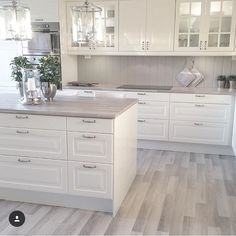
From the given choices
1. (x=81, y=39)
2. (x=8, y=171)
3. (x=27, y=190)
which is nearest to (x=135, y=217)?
(x=27, y=190)

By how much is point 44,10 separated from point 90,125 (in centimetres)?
276

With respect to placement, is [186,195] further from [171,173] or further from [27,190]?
[27,190]

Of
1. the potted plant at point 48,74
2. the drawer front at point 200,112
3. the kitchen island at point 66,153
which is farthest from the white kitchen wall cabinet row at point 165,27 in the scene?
the kitchen island at point 66,153

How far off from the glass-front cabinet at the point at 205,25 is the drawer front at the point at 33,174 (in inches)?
104

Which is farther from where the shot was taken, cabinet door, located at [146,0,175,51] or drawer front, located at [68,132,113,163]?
cabinet door, located at [146,0,175,51]

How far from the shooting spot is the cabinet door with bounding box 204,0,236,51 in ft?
13.0

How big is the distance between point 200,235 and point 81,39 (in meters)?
2.04

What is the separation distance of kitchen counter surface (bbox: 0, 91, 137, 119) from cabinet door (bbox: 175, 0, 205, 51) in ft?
5.46

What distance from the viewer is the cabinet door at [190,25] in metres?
4.06

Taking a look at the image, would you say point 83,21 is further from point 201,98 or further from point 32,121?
point 201,98

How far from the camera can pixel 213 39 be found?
4078mm

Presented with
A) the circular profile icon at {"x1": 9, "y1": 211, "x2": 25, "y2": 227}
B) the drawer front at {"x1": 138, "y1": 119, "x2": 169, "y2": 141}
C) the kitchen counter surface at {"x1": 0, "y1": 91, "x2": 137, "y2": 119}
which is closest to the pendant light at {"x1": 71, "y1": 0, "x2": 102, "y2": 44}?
the kitchen counter surface at {"x1": 0, "y1": 91, "x2": 137, "y2": 119}

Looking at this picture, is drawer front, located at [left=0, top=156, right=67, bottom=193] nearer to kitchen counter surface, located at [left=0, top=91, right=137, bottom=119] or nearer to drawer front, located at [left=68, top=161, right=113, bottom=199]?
drawer front, located at [left=68, top=161, right=113, bottom=199]

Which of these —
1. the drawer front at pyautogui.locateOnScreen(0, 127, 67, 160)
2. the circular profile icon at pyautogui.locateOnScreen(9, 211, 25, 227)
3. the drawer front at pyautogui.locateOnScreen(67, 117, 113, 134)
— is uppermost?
the drawer front at pyautogui.locateOnScreen(67, 117, 113, 134)
